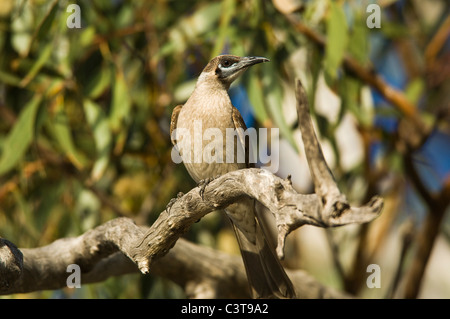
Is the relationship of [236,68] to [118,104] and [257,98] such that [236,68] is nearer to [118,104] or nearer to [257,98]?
[257,98]

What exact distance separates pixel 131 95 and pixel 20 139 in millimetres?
1030

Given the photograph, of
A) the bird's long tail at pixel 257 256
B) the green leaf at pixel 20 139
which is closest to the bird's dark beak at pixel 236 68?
the bird's long tail at pixel 257 256

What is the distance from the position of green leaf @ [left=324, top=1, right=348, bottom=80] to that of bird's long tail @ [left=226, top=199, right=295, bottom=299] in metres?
0.86

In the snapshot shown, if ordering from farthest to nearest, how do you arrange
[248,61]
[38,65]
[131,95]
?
1. [131,95]
2. [38,65]
3. [248,61]

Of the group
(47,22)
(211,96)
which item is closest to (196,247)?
(211,96)

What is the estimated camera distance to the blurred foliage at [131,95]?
3779mm

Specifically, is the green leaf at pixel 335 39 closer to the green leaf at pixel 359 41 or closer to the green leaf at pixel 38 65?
the green leaf at pixel 359 41

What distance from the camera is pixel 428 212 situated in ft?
14.2

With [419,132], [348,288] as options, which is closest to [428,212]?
[419,132]

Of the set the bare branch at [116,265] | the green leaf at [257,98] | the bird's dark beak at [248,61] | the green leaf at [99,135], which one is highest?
the bird's dark beak at [248,61]

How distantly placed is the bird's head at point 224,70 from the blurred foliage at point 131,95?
132mm

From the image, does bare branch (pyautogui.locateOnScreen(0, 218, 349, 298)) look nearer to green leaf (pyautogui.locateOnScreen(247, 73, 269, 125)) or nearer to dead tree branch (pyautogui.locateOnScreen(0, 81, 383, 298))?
dead tree branch (pyautogui.locateOnScreen(0, 81, 383, 298))

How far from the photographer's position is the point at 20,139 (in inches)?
147
